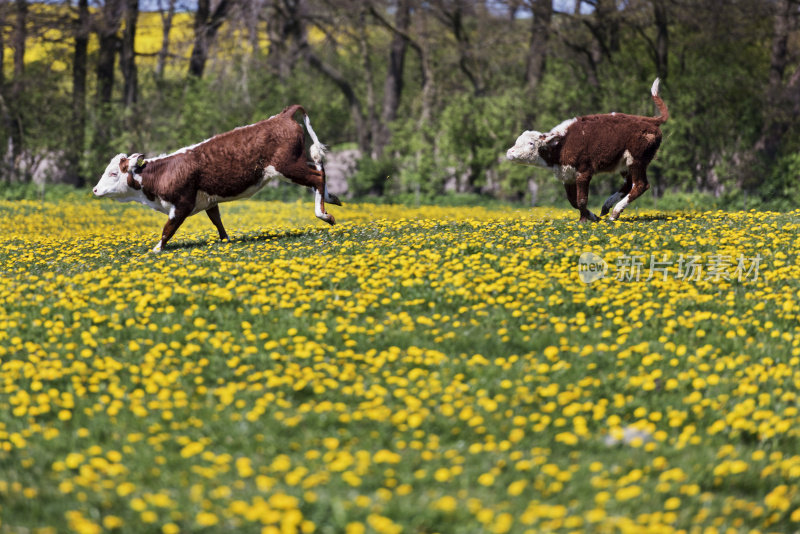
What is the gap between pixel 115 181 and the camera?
12.8 metres

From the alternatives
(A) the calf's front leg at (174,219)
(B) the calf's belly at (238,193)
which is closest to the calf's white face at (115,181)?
(A) the calf's front leg at (174,219)

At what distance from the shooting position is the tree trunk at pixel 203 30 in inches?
1221

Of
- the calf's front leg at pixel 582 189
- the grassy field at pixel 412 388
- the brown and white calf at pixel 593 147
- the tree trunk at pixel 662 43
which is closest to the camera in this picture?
the grassy field at pixel 412 388

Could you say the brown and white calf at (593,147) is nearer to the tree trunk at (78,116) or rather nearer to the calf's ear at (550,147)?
the calf's ear at (550,147)

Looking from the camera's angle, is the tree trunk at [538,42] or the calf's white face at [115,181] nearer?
the calf's white face at [115,181]

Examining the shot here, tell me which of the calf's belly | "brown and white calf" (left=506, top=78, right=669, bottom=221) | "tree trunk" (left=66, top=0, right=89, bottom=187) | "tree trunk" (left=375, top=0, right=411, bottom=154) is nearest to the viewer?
the calf's belly

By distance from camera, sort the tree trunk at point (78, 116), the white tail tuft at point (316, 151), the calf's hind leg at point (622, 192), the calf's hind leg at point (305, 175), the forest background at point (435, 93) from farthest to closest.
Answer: the tree trunk at point (78, 116) → the forest background at point (435, 93) → the calf's hind leg at point (622, 192) → the white tail tuft at point (316, 151) → the calf's hind leg at point (305, 175)

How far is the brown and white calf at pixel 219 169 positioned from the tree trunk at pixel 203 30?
19.1m

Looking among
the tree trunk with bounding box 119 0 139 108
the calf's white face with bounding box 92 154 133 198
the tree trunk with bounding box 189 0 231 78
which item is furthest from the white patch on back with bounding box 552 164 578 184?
the tree trunk with bounding box 119 0 139 108

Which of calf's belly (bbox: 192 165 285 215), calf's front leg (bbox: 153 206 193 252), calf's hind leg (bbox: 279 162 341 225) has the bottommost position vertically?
calf's front leg (bbox: 153 206 193 252)

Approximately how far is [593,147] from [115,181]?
7.22 metres

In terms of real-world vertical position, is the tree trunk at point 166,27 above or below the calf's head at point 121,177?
above

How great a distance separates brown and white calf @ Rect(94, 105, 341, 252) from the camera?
1265 centimetres

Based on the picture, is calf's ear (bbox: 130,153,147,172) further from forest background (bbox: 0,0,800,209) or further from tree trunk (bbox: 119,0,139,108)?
tree trunk (bbox: 119,0,139,108)
